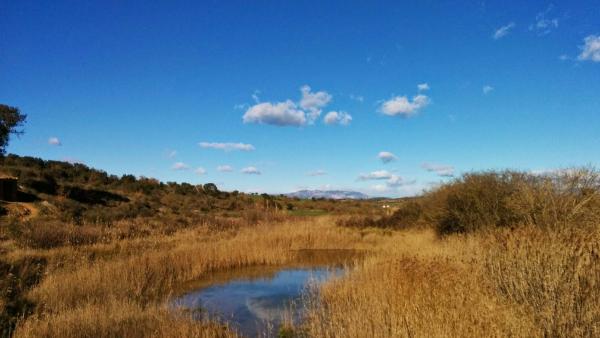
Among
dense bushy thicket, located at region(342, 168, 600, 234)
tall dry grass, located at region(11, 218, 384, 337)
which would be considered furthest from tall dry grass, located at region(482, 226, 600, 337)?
tall dry grass, located at region(11, 218, 384, 337)

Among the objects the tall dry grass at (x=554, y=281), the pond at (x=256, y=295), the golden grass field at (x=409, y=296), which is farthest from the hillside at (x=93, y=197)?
the tall dry grass at (x=554, y=281)

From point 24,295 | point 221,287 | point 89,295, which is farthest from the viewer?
point 221,287

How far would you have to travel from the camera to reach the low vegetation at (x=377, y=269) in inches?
212

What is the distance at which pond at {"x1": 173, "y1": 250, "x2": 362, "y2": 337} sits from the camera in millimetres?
8414

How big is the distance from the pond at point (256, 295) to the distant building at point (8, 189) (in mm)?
15488

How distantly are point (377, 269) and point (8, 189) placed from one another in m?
21.8

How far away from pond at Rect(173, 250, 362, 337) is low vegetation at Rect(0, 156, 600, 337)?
536 millimetres

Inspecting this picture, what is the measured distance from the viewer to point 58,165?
36.4 m

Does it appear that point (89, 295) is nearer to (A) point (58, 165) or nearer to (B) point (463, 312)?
(B) point (463, 312)

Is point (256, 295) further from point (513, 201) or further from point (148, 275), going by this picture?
point (513, 201)

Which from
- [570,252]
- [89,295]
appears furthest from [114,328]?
[570,252]

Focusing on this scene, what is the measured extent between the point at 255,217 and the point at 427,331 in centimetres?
2294

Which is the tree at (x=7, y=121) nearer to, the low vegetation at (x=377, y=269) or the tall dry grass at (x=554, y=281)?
the low vegetation at (x=377, y=269)

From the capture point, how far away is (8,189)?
22.6m
